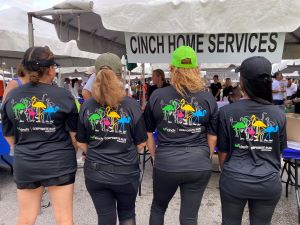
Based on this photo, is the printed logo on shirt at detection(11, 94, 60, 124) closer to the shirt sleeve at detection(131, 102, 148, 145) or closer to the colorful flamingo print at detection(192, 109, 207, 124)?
the shirt sleeve at detection(131, 102, 148, 145)

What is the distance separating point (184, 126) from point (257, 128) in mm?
501

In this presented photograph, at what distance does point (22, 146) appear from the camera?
7.24 feet

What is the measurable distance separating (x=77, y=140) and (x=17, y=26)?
145 inches

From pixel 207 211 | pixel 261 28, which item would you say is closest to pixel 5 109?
pixel 261 28

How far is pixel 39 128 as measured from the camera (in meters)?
2.16

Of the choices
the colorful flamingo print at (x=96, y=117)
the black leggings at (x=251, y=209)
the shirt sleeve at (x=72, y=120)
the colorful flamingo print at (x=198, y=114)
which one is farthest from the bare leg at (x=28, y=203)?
the black leggings at (x=251, y=209)

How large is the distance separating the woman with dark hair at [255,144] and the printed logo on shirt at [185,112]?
192 millimetres

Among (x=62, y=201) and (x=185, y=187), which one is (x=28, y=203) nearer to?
(x=62, y=201)

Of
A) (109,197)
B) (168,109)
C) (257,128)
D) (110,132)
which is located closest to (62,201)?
(109,197)

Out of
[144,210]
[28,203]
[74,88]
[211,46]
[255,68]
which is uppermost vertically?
[211,46]

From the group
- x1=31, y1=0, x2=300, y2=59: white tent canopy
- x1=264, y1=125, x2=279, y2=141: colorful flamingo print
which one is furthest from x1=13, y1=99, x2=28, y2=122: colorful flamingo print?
x1=264, y1=125, x2=279, y2=141: colorful flamingo print

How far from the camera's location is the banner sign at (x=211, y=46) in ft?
10.3

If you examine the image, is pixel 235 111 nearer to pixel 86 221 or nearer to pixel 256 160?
pixel 256 160

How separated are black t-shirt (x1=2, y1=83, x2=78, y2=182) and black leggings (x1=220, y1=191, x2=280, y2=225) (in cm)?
118
